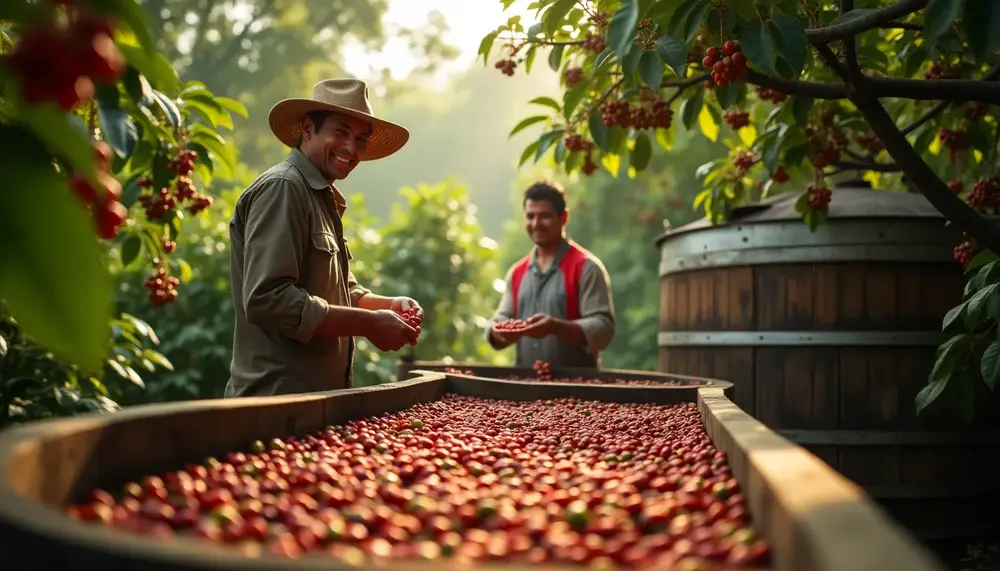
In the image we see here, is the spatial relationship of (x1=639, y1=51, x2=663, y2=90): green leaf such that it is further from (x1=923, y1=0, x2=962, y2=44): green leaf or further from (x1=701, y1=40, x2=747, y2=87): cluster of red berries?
(x1=923, y1=0, x2=962, y2=44): green leaf

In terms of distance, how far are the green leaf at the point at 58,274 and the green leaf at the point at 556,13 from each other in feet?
9.36

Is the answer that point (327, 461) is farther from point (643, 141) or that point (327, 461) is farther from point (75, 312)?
point (643, 141)

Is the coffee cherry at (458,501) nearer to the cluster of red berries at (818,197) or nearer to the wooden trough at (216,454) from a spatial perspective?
the wooden trough at (216,454)

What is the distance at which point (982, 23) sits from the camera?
2.04 metres

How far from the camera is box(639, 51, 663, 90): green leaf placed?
2816mm

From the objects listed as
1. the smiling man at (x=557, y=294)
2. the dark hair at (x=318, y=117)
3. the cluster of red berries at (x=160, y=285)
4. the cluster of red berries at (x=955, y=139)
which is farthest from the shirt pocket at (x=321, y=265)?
the cluster of red berries at (x=955, y=139)

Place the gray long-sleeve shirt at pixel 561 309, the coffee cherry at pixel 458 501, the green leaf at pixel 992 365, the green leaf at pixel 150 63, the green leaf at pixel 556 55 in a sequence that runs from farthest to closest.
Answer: the gray long-sleeve shirt at pixel 561 309, the green leaf at pixel 556 55, the green leaf at pixel 992 365, the green leaf at pixel 150 63, the coffee cherry at pixel 458 501

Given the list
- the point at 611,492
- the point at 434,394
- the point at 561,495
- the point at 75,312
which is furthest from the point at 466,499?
the point at 434,394

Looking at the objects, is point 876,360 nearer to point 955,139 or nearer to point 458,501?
point 955,139

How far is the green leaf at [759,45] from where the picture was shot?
8.71ft

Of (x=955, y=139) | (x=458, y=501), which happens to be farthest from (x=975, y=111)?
(x=458, y=501)

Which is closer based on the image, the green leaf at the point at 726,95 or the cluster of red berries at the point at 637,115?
the green leaf at the point at 726,95

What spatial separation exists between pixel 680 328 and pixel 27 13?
16.8ft

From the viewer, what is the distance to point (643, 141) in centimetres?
486
